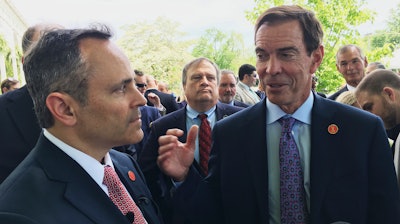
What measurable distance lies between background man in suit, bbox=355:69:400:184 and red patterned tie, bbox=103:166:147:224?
2.19m

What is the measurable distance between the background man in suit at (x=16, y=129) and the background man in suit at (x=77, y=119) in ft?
3.93

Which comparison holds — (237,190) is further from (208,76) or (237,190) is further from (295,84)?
(208,76)

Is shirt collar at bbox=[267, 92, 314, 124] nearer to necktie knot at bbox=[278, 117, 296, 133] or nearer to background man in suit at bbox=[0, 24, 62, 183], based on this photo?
necktie knot at bbox=[278, 117, 296, 133]

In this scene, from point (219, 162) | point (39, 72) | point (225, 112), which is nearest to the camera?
point (39, 72)

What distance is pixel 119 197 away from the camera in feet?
5.77

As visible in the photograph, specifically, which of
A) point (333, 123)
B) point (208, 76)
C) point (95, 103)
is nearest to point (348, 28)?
point (208, 76)

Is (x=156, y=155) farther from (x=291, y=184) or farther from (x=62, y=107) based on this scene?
(x=62, y=107)

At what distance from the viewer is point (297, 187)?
1959mm

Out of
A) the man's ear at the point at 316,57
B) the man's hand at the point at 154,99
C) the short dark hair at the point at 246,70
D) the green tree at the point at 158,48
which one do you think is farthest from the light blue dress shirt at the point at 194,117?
the green tree at the point at 158,48

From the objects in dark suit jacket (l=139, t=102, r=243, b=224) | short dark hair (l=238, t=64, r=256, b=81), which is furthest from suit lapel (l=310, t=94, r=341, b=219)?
short dark hair (l=238, t=64, r=256, b=81)

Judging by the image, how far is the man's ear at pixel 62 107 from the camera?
157cm

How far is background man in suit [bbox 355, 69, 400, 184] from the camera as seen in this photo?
2774mm

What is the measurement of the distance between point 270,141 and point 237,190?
1.24ft

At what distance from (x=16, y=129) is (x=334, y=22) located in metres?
11.6
